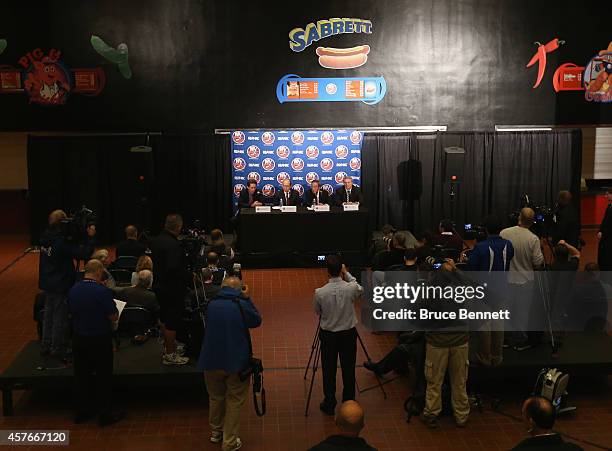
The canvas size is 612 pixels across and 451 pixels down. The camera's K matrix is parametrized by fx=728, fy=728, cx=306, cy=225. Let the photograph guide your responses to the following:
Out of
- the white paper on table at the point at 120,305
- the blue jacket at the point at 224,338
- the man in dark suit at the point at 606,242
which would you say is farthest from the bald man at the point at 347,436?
the man in dark suit at the point at 606,242

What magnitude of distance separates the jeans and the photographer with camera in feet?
6.42

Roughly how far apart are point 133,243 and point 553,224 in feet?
19.1

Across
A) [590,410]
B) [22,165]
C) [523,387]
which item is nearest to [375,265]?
[523,387]

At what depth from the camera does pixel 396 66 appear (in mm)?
14945

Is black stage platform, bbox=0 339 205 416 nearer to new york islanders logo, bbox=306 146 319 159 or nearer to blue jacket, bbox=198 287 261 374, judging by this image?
blue jacket, bbox=198 287 261 374

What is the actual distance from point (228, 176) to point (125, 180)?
2.16 meters

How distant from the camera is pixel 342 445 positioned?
13.1ft

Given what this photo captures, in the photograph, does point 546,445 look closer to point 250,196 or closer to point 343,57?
point 250,196

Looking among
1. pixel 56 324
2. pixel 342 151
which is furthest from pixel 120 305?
pixel 342 151

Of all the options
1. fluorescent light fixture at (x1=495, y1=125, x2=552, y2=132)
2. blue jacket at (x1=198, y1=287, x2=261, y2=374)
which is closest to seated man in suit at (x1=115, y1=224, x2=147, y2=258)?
blue jacket at (x1=198, y1=287, x2=261, y2=374)

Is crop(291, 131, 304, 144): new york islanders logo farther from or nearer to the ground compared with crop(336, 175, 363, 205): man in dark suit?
farther from the ground

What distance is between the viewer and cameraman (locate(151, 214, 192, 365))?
21.9ft

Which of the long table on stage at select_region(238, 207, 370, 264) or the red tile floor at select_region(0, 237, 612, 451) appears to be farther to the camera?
the long table on stage at select_region(238, 207, 370, 264)

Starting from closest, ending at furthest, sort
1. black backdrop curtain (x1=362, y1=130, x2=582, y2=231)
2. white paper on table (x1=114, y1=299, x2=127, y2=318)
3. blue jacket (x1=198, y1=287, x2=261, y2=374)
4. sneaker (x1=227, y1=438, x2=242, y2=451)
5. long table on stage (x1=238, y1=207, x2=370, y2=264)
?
blue jacket (x1=198, y1=287, x2=261, y2=374) → sneaker (x1=227, y1=438, x2=242, y2=451) → white paper on table (x1=114, y1=299, x2=127, y2=318) → long table on stage (x1=238, y1=207, x2=370, y2=264) → black backdrop curtain (x1=362, y1=130, x2=582, y2=231)
